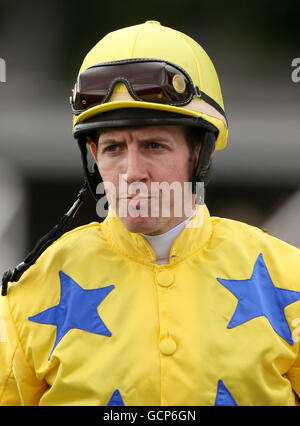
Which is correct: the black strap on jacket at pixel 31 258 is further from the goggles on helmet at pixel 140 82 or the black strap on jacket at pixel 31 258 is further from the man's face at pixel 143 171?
the goggles on helmet at pixel 140 82

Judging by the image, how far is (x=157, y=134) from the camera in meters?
1.79

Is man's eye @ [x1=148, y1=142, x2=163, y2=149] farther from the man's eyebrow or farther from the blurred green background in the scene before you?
the blurred green background

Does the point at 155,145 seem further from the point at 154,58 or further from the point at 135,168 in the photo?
the point at 154,58

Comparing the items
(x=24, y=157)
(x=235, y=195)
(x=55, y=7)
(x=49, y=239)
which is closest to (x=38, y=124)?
(x=24, y=157)

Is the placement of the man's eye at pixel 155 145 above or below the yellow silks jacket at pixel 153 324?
above

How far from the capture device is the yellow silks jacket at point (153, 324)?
167 cm

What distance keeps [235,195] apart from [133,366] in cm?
223

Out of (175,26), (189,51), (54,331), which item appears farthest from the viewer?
(175,26)

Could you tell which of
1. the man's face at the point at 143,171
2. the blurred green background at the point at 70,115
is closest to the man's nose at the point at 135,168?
the man's face at the point at 143,171

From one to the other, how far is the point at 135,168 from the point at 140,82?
28 centimetres

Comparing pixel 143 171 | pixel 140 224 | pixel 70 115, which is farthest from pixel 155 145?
pixel 70 115

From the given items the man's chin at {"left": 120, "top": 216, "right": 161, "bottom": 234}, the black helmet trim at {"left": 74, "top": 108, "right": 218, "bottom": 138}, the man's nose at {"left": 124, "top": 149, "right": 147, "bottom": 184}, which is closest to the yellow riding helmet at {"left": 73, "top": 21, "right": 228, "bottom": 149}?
the black helmet trim at {"left": 74, "top": 108, "right": 218, "bottom": 138}

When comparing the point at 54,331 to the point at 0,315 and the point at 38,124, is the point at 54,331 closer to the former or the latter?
the point at 0,315

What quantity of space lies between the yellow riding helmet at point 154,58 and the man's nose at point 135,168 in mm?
105
